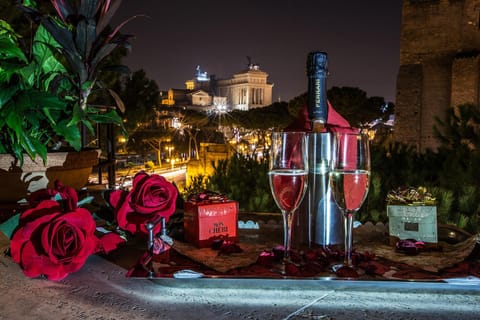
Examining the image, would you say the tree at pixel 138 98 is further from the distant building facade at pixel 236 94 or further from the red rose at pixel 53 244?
the distant building facade at pixel 236 94

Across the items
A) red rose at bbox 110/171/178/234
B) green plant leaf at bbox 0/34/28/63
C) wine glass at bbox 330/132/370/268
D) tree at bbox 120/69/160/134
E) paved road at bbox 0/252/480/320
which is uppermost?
tree at bbox 120/69/160/134

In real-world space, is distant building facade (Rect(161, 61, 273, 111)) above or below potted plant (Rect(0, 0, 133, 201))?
above

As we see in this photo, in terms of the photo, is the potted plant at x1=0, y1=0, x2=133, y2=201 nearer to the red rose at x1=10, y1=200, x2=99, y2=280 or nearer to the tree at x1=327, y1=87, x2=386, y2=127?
the red rose at x1=10, y1=200, x2=99, y2=280

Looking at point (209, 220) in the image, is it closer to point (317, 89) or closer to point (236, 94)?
point (317, 89)

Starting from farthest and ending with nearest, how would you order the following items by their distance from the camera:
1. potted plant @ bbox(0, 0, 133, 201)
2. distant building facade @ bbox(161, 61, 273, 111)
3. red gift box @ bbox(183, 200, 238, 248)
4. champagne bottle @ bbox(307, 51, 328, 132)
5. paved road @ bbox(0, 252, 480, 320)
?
1. distant building facade @ bbox(161, 61, 273, 111)
2. potted plant @ bbox(0, 0, 133, 201)
3. champagne bottle @ bbox(307, 51, 328, 132)
4. red gift box @ bbox(183, 200, 238, 248)
5. paved road @ bbox(0, 252, 480, 320)

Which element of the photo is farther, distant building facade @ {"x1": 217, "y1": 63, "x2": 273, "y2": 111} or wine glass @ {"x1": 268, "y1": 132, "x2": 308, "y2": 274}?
distant building facade @ {"x1": 217, "y1": 63, "x2": 273, "y2": 111}

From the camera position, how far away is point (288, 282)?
87 cm

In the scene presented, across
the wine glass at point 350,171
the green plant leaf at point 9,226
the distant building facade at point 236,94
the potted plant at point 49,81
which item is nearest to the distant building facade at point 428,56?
the potted plant at point 49,81

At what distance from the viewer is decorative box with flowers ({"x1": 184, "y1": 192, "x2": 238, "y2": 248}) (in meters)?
1.15

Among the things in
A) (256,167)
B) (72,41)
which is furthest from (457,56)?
(72,41)

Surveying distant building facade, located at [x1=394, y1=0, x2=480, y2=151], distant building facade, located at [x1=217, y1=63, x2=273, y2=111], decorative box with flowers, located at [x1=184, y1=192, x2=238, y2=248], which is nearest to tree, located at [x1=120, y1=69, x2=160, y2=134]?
distant building facade, located at [x1=394, y1=0, x2=480, y2=151]

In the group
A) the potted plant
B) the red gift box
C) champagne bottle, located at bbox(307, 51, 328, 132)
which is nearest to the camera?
the red gift box

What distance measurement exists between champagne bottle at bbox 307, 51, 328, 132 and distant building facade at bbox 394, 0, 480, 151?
65.7 feet

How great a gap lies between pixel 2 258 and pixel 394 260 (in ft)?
3.09
